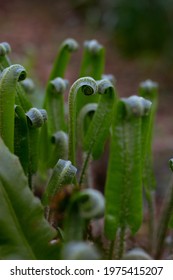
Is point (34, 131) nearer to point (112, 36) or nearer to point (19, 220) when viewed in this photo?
point (19, 220)

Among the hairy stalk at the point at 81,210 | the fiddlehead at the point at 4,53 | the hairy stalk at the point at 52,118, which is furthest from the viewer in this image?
the hairy stalk at the point at 52,118

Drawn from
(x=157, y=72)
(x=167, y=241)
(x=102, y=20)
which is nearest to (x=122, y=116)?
(x=167, y=241)

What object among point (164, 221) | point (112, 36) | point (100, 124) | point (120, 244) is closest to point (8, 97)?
point (100, 124)

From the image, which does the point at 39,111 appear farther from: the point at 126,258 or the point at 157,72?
the point at 157,72

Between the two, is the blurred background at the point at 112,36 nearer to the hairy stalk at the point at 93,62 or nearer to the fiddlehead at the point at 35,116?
the hairy stalk at the point at 93,62

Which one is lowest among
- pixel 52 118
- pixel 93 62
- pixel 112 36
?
pixel 52 118

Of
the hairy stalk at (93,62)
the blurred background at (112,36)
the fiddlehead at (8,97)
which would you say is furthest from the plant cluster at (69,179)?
the blurred background at (112,36)
